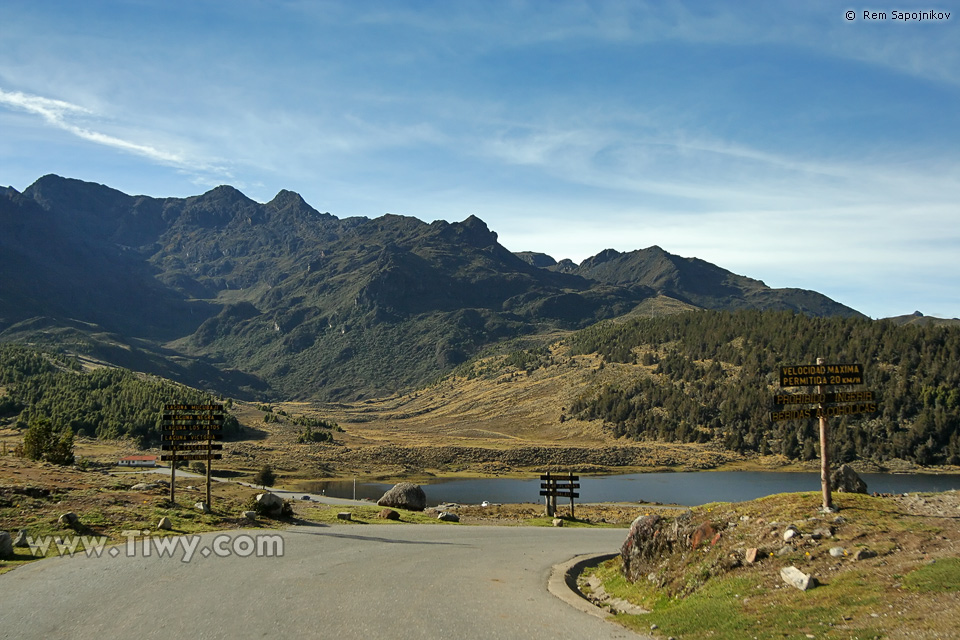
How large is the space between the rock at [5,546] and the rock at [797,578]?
54.8 ft

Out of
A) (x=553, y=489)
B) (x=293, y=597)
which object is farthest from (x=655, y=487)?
(x=293, y=597)

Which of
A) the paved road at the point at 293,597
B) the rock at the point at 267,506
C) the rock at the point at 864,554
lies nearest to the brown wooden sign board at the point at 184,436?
the rock at the point at 267,506

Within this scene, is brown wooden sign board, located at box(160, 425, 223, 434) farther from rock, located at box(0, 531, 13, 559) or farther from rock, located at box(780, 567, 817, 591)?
rock, located at box(780, 567, 817, 591)

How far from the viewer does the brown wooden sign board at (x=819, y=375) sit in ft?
53.2

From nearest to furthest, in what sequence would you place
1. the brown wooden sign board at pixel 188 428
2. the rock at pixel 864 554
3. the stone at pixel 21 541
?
the rock at pixel 864 554, the stone at pixel 21 541, the brown wooden sign board at pixel 188 428

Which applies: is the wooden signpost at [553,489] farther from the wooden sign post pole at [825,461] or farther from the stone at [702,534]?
the stone at [702,534]

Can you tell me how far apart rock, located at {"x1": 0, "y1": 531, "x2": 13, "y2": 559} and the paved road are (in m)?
1.41

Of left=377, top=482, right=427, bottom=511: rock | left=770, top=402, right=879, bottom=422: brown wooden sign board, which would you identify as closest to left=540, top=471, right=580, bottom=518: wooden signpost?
left=377, top=482, right=427, bottom=511: rock

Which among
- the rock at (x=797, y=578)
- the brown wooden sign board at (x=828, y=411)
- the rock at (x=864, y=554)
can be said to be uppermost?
the brown wooden sign board at (x=828, y=411)

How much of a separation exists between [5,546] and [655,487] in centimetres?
7470

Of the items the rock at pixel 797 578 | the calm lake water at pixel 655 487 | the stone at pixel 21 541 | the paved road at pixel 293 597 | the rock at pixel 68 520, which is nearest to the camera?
the paved road at pixel 293 597

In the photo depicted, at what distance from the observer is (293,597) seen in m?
13.3

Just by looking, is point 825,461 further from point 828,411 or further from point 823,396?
point 823,396

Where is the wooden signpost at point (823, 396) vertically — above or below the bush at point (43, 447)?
above
